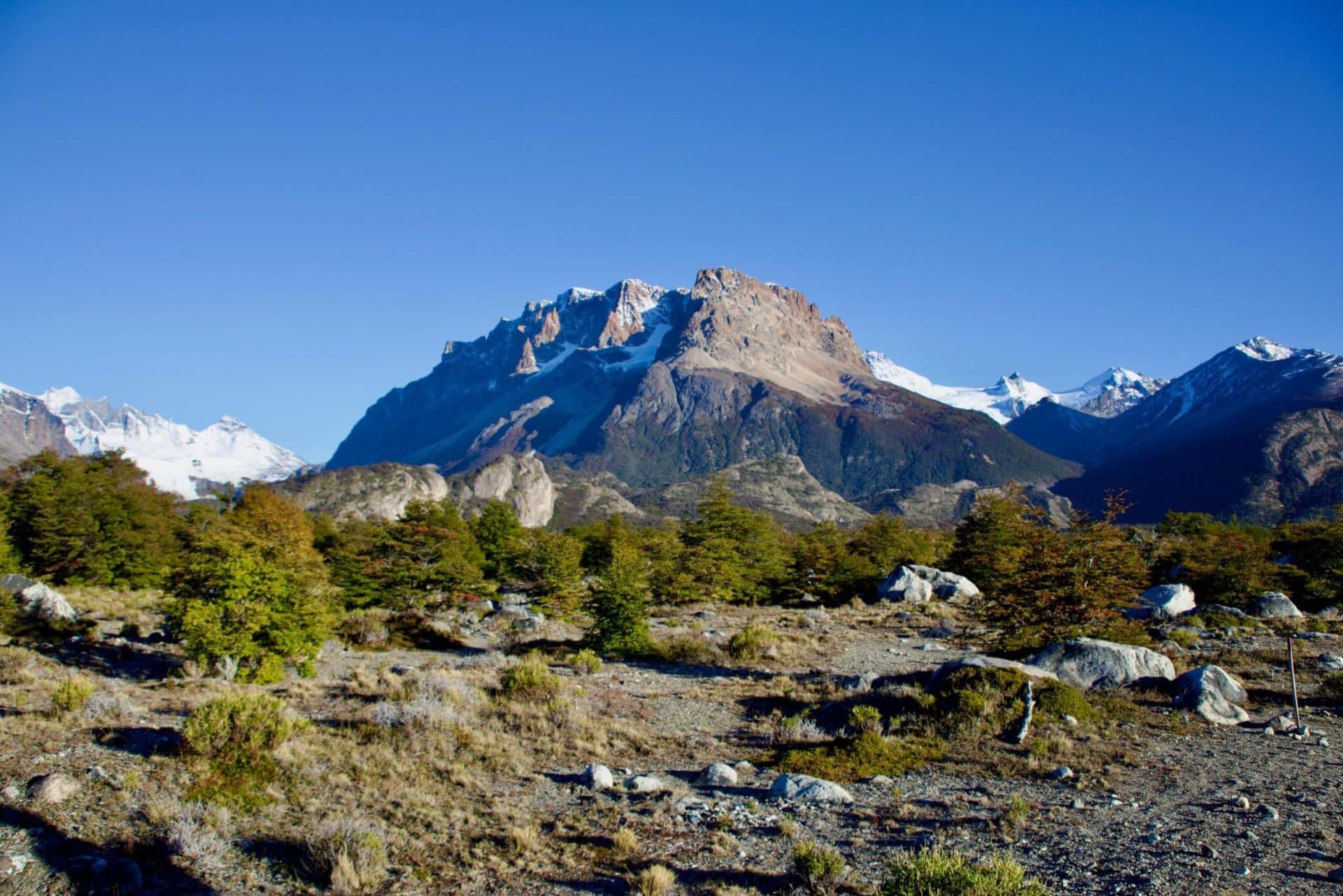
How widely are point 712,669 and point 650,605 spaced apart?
2354 cm

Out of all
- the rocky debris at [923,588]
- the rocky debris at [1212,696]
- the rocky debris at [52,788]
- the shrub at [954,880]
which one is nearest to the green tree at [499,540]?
the rocky debris at [923,588]

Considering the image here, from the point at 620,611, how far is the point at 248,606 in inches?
564

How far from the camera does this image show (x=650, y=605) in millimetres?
53062

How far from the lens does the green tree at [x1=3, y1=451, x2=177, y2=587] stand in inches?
1738

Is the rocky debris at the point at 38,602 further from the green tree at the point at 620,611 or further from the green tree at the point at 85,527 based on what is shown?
the green tree at the point at 620,611

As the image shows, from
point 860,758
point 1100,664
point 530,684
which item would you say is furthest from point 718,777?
point 1100,664

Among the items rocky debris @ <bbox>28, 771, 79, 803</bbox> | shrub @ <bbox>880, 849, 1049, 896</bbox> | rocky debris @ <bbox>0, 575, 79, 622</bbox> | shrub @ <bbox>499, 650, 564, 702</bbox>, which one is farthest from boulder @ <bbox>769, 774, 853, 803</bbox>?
rocky debris @ <bbox>0, 575, 79, 622</bbox>

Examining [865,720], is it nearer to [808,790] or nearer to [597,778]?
[808,790]

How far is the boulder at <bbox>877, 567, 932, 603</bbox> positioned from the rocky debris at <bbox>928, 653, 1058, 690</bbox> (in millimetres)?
30701

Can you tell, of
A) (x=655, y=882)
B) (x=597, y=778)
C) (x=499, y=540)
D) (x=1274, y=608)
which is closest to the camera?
(x=655, y=882)

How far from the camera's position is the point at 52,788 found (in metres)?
13.0

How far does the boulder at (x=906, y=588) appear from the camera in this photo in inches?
2079

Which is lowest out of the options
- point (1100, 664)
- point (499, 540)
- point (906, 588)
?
point (1100, 664)

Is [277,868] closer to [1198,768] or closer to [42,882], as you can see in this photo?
[42,882]
